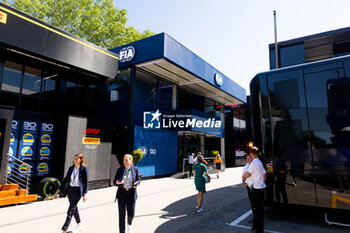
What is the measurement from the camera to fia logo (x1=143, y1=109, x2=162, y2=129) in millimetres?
16062

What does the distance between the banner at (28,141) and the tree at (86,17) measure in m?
18.0

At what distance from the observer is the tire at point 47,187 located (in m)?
8.98

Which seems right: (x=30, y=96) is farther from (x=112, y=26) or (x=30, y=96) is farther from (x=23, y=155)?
(x=112, y=26)

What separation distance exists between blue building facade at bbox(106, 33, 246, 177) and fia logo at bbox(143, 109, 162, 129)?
16 centimetres

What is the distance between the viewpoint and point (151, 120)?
53.9ft

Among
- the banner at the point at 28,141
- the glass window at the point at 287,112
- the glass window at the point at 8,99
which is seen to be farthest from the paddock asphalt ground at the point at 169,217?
the glass window at the point at 8,99

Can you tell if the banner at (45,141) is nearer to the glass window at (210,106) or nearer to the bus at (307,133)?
the bus at (307,133)

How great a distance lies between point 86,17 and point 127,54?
13.7m

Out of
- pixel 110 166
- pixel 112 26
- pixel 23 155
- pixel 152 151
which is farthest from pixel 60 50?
pixel 112 26

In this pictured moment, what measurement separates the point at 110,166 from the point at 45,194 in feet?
13.8

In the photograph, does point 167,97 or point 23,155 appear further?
point 167,97

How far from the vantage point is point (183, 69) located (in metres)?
16.3

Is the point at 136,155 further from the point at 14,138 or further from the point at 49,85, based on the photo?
the point at 49,85

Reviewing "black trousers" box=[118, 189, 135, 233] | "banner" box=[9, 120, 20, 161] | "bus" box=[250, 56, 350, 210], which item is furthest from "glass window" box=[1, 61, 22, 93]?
"bus" box=[250, 56, 350, 210]
